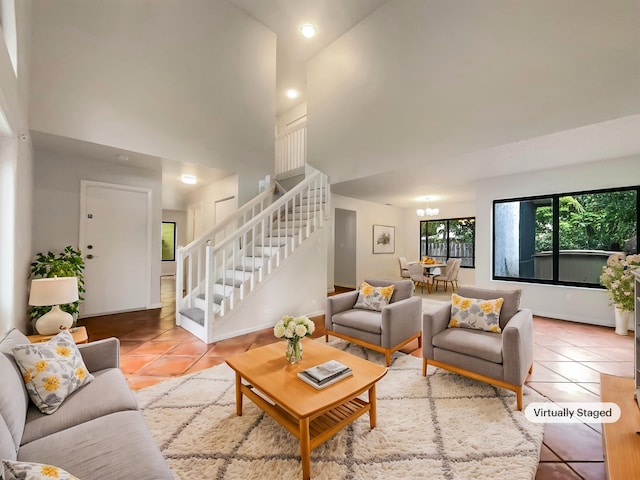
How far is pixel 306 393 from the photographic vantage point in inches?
66.9

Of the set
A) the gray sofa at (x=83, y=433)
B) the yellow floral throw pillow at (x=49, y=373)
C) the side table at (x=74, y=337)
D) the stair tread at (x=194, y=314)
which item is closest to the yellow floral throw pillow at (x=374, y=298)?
the stair tread at (x=194, y=314)

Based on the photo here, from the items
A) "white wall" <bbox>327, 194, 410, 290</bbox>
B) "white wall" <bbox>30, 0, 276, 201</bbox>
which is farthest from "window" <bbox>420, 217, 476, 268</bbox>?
"white wall" <bbox>30, 0, 276, 201</bbox>

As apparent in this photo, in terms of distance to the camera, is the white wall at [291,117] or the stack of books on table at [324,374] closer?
the stack of books on table at [324,374]

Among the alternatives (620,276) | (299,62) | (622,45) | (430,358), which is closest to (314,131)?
(299,62)

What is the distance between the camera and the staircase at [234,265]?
3609mm

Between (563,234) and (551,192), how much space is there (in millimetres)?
706

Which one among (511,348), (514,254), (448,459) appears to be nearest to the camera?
(448,459)

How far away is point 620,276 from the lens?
3.79 metres

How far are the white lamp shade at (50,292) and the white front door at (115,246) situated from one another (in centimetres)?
237

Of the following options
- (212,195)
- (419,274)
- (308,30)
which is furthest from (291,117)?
(419,274)

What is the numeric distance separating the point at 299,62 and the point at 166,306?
5.82 m

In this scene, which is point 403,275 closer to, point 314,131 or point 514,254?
→ point 514,254

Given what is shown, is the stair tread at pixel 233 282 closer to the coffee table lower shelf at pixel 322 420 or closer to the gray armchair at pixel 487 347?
the coffee table lower shelf at pixel 322 420

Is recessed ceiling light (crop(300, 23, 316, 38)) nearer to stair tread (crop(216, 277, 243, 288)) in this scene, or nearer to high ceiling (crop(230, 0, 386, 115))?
high ceiling (crop(230, 0, 386, 115))
